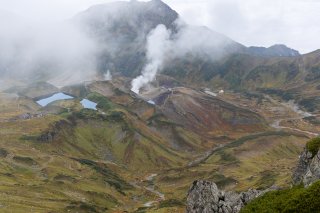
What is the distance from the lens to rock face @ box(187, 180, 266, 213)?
235 feet

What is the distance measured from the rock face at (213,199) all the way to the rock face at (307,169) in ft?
22.9

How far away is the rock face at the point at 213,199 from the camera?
71.8 metres

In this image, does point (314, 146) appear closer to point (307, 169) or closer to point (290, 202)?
point (307, 169)

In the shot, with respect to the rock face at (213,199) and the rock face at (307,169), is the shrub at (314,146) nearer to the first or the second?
the rock face at (307,169)

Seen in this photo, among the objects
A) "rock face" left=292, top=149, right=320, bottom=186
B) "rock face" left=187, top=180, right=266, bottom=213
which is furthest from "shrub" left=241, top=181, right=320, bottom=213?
"rock face" left=187, top=180, right=266, bottom=213

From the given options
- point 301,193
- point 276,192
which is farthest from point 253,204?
point 301,193

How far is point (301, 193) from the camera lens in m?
49.8

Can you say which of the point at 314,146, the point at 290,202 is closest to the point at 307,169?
the point at 314,146

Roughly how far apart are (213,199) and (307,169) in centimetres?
1741

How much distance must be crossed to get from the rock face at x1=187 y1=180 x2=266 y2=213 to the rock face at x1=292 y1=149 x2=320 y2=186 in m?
6.99

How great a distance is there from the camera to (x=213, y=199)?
76625 millimetres

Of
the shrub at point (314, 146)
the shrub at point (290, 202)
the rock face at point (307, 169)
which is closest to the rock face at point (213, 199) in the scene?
the rock face at point (307, 169)

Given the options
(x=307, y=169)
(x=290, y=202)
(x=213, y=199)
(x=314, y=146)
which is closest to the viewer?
(x=290, y=202)

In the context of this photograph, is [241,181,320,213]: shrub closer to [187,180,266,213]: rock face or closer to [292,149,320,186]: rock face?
[292,149,320,186]: rock face
